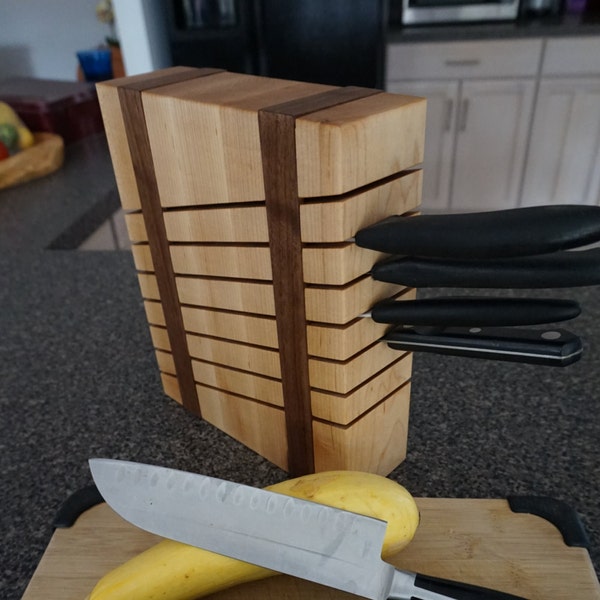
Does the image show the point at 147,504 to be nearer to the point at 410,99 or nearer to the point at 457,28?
the point at 410,99

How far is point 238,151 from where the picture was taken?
39 centimetres

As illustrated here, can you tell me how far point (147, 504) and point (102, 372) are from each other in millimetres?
293

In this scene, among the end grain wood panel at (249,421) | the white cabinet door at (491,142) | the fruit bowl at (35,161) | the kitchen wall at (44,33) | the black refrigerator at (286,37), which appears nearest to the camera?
the end grain wood panel at (249,421)

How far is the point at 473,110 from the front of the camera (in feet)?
6.70

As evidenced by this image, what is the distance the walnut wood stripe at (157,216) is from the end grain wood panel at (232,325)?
0.06 ft

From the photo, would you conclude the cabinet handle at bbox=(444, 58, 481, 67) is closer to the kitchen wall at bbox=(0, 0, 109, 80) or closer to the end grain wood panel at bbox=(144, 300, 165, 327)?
the kitchen wall at bbox=(0, 0, 109, 80)

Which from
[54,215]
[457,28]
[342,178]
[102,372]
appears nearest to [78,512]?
[102,372]

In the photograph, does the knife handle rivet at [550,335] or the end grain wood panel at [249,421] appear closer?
the knife handle rivet at [550,335]

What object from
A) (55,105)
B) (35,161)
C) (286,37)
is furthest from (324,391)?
(286,37)

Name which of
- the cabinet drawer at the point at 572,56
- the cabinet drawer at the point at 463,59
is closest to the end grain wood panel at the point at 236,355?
the cabinet drawer at the point at 463,59

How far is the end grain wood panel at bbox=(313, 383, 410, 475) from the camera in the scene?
0.44 metres

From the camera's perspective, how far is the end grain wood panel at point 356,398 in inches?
16.8

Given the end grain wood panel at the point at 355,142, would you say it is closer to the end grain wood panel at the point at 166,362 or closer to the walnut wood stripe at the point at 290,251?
the walnut wood stripe at the point at 290,251

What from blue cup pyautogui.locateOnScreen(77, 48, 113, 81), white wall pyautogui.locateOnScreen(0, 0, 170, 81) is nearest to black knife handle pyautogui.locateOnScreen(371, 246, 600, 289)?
blue cup pyautogui.locateOnScreen(77, 48, 113, 81)
